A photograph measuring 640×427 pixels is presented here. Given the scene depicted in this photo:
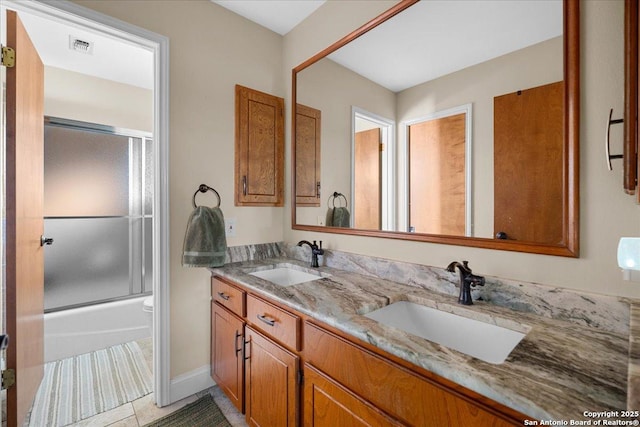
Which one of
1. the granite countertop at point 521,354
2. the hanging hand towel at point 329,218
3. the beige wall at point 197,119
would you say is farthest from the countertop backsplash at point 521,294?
the beige wall at point 197,119

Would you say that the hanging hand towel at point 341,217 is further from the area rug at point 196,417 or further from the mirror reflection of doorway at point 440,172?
the area rug at point 196,417

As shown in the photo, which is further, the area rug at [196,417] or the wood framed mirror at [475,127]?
the area rug at [196,417]

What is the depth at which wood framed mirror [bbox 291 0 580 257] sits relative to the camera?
968 mm

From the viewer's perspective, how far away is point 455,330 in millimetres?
1080

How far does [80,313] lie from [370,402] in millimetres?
2838

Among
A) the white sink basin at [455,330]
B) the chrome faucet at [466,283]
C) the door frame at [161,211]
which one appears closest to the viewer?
the white sink basin at [455,330]

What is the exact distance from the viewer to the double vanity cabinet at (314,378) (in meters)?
0.69

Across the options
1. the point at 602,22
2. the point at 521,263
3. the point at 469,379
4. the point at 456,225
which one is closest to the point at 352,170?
the point at 456,225

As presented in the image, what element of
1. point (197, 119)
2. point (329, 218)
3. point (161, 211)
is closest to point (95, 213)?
point (161, 211)

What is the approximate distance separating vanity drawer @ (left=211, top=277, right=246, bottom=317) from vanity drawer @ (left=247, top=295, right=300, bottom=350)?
0.07 meters

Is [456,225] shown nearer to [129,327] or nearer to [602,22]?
[602,22]

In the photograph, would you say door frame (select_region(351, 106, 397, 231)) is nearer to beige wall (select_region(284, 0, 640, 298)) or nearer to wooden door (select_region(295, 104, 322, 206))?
wooden door (select_region(295, 104, 322, 206))

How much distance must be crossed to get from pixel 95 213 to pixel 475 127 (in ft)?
11.0

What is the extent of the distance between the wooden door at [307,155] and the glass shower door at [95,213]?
2.04m
